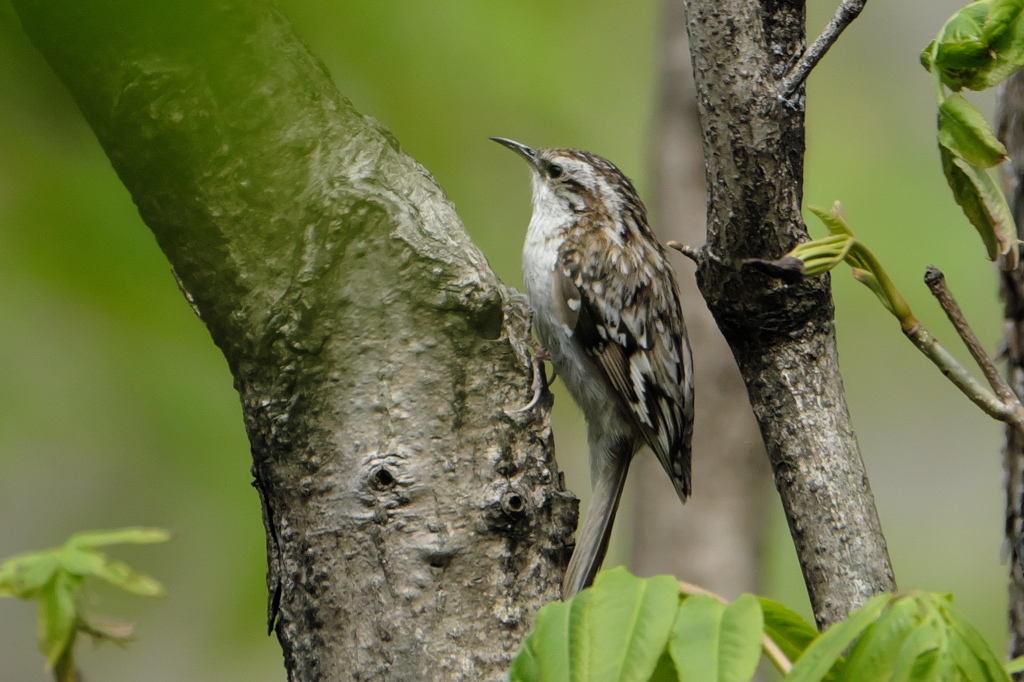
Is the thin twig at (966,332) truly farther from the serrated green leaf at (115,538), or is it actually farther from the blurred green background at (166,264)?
the serrated green leaf at (115,538)

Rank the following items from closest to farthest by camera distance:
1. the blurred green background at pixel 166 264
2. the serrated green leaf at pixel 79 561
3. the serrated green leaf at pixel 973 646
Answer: the serrated green leaf at pixel 973 646, the blurred green background at pixel 166 264, the serrated green leaf at pixel 79 561

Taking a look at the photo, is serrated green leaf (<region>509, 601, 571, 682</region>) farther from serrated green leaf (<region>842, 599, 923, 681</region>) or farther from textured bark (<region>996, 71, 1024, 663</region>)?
textured bark (<region>996, 71, 1024, 663</region>)

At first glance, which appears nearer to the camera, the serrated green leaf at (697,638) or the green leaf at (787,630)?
the serrated green leaf at (697,638)

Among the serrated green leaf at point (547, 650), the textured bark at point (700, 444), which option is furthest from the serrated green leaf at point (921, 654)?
the textured bark at point (700, 444)

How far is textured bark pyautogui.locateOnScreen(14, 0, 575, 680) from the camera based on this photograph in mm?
1688

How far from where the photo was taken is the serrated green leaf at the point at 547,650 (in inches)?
44.9

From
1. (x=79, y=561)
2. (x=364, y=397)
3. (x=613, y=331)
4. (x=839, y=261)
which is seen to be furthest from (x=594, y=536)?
(x=839, y=261)

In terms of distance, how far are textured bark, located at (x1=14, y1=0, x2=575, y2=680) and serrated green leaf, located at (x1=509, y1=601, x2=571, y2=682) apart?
540 millimetres

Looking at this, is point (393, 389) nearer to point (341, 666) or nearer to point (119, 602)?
point (341, 666)

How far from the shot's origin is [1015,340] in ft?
7.57

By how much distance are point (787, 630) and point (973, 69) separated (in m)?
0.83

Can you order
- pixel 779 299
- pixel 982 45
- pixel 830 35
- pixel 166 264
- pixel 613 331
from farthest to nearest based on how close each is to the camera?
pixel 613 331
pixel 166 264
pixel 779 299
pixel 830 35
pixel 982 45

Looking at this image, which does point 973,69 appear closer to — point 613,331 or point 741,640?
point 741,640

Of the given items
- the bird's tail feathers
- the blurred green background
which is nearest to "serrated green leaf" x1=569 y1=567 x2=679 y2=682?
the blurred green background
